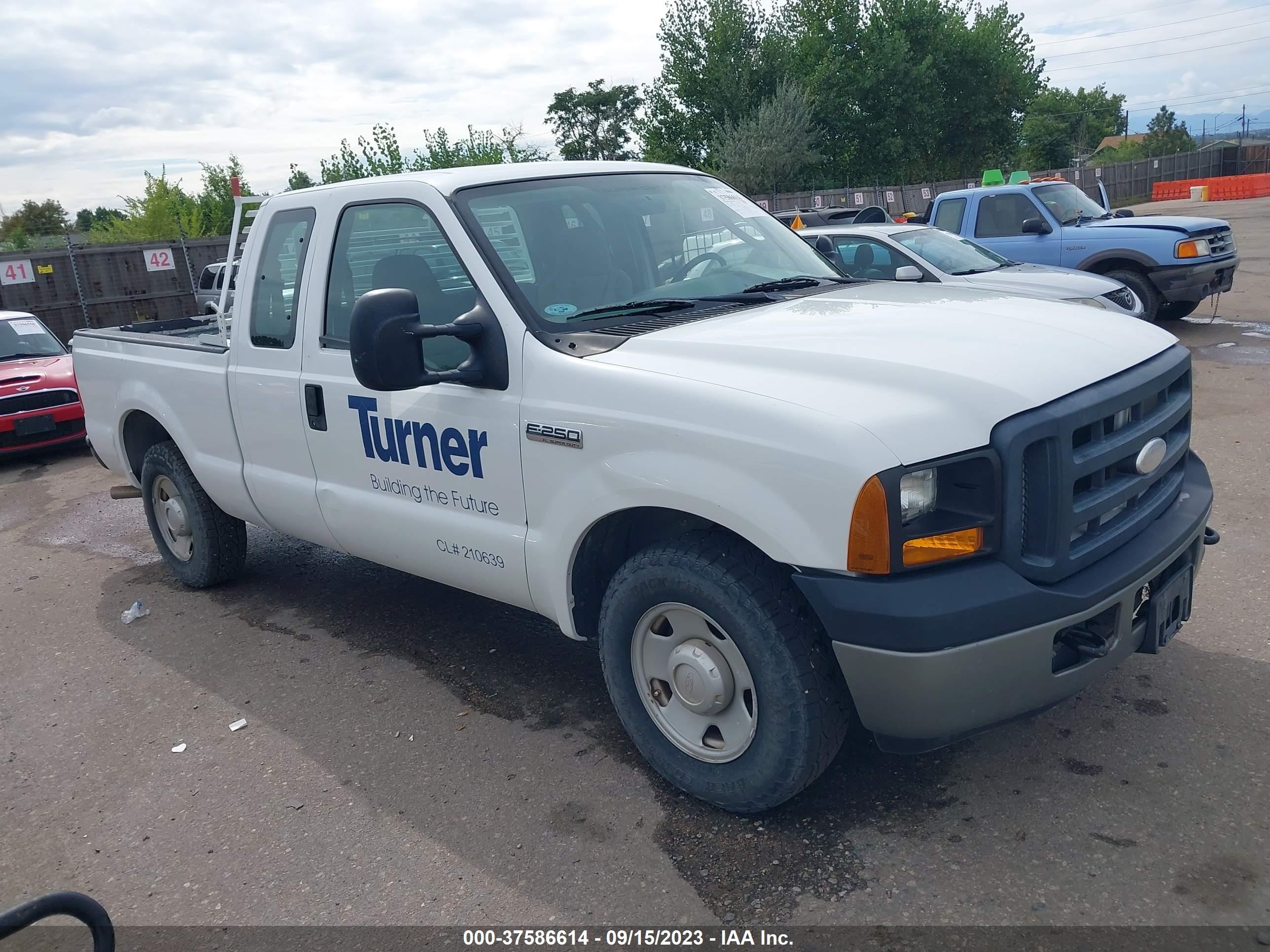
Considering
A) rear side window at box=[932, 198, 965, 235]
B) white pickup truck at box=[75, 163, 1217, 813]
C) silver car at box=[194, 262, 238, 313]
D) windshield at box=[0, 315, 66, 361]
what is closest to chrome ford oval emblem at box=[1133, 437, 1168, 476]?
white pickup truck at box=[75, 163, 1217, 813]

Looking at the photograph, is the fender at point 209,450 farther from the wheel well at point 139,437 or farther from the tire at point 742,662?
the tire at point 742,662

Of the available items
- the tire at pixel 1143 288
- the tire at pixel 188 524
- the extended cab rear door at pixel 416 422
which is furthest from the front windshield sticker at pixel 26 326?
the tire at pixel 1143 288

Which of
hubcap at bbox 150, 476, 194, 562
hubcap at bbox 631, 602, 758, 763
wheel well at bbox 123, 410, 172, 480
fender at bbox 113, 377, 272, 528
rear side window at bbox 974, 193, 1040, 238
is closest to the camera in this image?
hubcap at bbox 631, 602, 758, 763

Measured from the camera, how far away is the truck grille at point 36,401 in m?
9.75

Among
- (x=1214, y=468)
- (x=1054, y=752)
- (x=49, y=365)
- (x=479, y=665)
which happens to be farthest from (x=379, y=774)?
(x=49, y=365)

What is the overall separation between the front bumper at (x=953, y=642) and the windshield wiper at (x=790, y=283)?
1.53m

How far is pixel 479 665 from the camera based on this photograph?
14.8ft

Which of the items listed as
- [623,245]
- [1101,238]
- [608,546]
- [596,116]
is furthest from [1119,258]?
[596,116]

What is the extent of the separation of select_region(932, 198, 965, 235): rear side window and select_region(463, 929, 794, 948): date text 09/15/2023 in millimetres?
11013

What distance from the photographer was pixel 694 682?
3.08 metres

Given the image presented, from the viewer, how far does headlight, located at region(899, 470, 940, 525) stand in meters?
2.60

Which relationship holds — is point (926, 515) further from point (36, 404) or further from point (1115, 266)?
point (1115, 266)

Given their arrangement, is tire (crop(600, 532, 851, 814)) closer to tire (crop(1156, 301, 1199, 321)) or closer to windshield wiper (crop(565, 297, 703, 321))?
windshield wiper (crop(565, 297, 703, 321))

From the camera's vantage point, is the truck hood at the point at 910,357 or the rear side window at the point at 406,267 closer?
the truck hood at the point at 910,357
